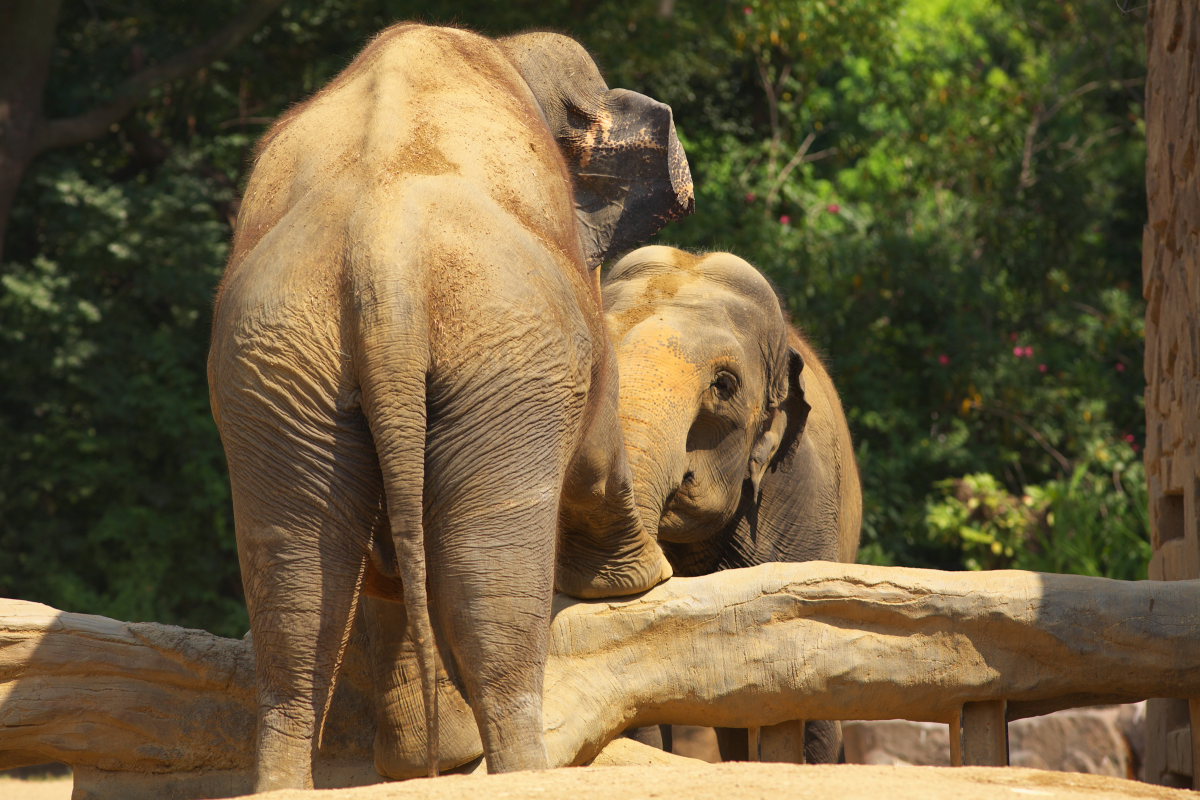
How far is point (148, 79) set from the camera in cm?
984

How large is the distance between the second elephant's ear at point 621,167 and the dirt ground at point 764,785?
5.47 ft

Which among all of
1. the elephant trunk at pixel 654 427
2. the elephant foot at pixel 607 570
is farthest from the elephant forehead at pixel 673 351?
the elephant foot at pixel 607 570

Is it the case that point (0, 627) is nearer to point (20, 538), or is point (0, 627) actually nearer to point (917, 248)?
point (20, 538)

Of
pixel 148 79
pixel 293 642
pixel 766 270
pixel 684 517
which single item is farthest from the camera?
pixel 766 270

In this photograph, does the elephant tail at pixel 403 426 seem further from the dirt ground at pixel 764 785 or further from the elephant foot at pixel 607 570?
the elephant foot at pixel 607 570

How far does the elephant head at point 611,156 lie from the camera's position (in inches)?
167

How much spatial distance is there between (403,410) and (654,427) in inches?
73.3

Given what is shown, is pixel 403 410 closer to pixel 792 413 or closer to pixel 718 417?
pixel 718 417

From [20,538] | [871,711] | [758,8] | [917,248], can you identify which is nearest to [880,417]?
[917,248]

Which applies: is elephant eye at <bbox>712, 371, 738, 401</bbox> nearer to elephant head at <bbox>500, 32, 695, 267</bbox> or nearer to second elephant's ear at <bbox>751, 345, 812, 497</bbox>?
second elephant's ear at <bbox>751, 345, 812, 497</bbox>

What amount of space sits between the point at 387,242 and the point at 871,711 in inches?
84.9

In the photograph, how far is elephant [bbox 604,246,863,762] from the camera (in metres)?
4.97

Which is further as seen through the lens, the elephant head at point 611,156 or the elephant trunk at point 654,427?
the elephant trunk at point 654,427

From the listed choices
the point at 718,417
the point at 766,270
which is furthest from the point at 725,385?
the point at 766,270
